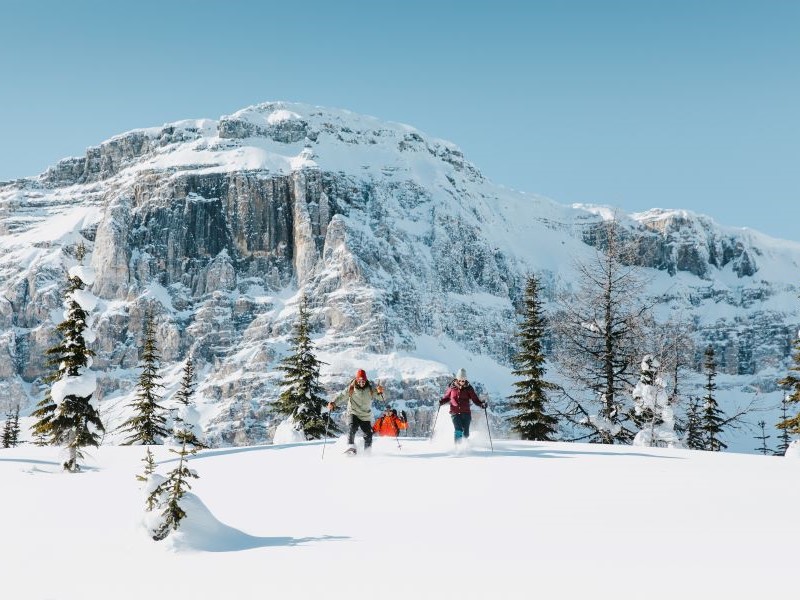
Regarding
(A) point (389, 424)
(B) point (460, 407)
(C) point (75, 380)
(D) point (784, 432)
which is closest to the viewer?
(B) point (460, 407)

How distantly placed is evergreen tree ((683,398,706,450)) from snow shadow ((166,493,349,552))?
79.2 ft

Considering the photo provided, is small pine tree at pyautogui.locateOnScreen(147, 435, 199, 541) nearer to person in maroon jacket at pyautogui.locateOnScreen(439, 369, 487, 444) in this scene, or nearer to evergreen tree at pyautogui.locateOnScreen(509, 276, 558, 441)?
person in maroon jacket at pyautogui.locateOnScreen(439, 369, 487, 444)

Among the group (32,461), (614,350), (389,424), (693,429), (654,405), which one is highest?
(614,350)

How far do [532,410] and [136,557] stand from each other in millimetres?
25077

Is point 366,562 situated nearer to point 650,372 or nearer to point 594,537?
point 594,537

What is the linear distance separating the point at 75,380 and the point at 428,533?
14.9 metres

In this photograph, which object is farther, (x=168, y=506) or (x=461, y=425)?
(x=461, y=425)

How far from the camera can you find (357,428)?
15828 millimetres

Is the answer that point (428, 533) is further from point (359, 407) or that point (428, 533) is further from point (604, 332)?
point (604, 332)

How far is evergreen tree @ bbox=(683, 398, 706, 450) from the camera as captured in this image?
31.6 metres

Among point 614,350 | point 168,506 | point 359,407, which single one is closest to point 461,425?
point 359,407

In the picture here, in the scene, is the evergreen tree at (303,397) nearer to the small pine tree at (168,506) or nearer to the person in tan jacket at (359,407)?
the person in tan jacket at (359,407)

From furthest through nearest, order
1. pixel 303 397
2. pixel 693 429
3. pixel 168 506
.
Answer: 1. pixel 303 397
2. pixel 693 429
3. pixel 168 506

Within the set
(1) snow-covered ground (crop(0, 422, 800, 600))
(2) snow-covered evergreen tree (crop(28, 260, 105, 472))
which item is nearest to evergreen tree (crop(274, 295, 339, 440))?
(2) snow-covered evergreen tree (crop(28, 260, 105, 472))
